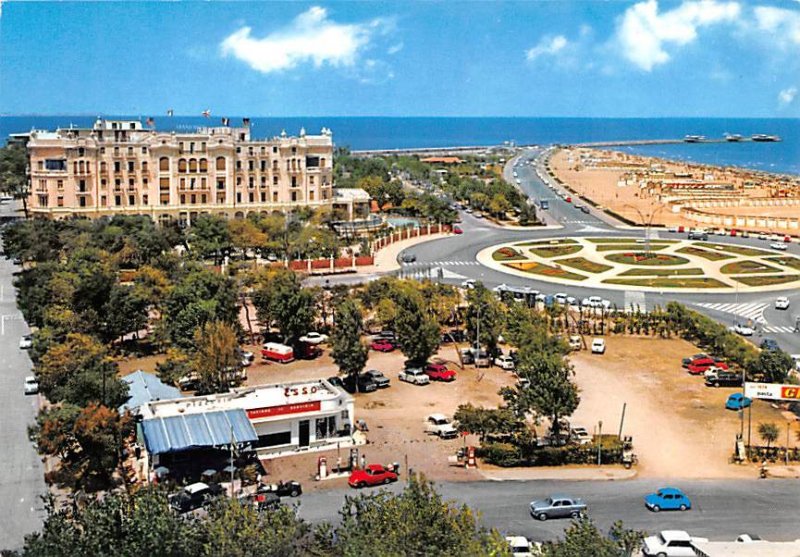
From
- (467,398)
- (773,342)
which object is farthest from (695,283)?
(467,398)

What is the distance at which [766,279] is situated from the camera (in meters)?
77.1

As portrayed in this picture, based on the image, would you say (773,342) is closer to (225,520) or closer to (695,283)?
(695,283)

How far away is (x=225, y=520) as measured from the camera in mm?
23719

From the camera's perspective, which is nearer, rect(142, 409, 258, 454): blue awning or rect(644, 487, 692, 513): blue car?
rect(644, 487, 692, 513): blue car

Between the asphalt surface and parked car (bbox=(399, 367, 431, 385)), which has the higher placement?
the asphalt surface

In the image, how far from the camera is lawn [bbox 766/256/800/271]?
82.8 m

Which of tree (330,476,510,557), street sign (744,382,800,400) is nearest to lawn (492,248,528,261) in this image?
street sign (744,382,800,400)

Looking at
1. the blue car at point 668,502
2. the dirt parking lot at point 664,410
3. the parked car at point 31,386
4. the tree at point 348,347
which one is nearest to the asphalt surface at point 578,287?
the dirt parking lot at point 664,410

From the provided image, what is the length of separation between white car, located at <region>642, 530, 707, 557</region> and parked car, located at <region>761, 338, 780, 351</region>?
27.5 m

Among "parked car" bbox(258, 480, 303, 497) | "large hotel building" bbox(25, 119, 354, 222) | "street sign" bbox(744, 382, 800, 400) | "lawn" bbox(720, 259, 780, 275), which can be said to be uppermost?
"large hotel building" bbox(25, 119, 354, 222)

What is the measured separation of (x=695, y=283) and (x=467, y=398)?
34965mm

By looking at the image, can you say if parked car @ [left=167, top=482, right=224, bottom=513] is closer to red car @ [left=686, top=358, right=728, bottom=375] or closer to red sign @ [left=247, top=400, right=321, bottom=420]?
red sign @ [left=247, top=400, right=321, bottom=420]

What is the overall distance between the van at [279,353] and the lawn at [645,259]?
40708 mm

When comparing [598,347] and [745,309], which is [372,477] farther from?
[745,309]
